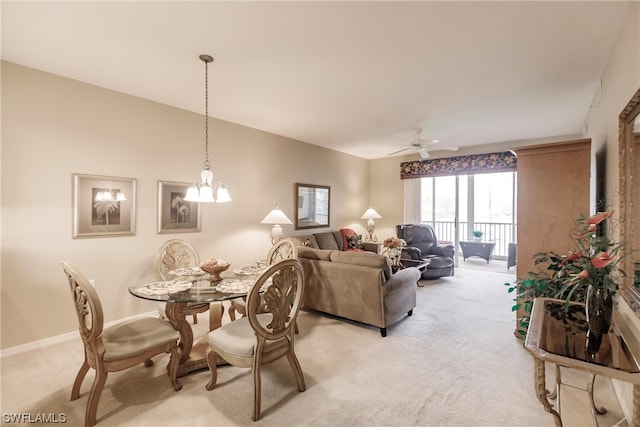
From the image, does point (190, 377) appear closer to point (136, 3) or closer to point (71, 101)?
point (136, 3)

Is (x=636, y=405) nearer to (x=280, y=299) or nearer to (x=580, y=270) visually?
(x=580, y=270)

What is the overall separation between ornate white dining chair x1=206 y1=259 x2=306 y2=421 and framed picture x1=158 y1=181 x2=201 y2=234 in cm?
199

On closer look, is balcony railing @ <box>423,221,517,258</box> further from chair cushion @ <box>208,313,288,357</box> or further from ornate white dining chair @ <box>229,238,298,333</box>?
chair cushion @ <box>208,313,288,357</box>

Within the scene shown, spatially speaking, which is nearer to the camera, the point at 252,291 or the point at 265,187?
the point at 252,291

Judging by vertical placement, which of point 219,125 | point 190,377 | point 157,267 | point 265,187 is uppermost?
point 219,125

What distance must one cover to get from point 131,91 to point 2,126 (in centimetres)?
112

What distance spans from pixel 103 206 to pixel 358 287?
2862mm

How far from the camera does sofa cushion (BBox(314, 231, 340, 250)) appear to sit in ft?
17.4

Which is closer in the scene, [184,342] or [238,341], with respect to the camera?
[238,341]

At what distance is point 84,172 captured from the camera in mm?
2928

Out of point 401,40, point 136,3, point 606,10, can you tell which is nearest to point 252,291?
point 136,3

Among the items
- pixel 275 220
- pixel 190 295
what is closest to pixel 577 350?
pixel 190 295

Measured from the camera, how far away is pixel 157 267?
9.51 ft

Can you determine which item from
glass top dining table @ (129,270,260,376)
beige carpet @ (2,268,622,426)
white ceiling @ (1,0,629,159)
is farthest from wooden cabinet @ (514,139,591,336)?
glass top dining table @ (129,270,260,376)
